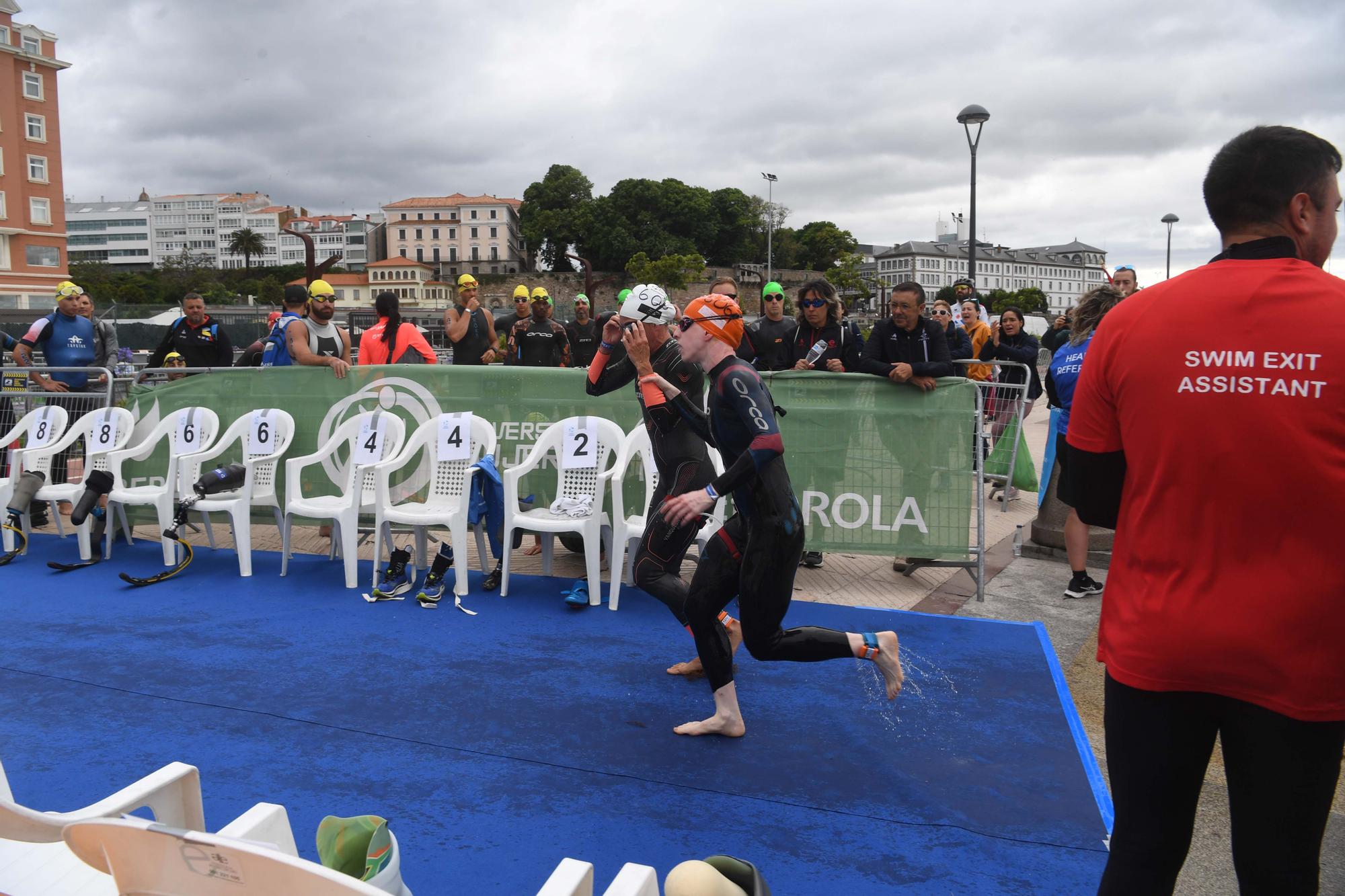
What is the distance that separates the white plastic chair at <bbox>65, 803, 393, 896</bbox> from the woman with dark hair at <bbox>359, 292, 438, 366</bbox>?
22.8 ft

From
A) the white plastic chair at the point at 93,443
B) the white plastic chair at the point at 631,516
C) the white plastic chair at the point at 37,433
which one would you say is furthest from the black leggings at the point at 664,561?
the white plastic chair at the point at 37,433

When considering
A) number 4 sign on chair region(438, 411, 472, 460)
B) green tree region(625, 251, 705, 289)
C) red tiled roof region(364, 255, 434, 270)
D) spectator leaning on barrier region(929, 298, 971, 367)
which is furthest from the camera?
red tiled roof region(364, 255, 434, 270)

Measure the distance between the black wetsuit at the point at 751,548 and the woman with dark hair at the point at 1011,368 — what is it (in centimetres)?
615

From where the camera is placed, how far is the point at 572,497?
6.63 metres

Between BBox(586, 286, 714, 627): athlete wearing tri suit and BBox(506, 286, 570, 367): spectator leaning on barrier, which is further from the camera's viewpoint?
BBox(506, 286, 570, 367): spectator leaning on barrier

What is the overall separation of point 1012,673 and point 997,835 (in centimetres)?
180

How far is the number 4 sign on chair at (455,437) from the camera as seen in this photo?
704cm

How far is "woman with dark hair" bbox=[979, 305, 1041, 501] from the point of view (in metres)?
9.51

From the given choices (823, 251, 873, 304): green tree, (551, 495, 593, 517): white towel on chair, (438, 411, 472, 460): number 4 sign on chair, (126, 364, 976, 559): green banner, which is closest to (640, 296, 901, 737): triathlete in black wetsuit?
(551, 495, 593, 517): white towel on chair

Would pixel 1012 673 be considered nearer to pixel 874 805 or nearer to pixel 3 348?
pixel 874 805

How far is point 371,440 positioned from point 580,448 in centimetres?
179

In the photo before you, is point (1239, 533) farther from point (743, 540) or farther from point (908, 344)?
point (908, 344)

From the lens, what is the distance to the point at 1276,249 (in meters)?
1.87

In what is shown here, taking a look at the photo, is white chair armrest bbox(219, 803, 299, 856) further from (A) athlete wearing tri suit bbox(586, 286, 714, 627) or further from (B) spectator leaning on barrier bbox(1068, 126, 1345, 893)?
(A) athlete wearing tri suit bbox(586, 286, 714, 627)
